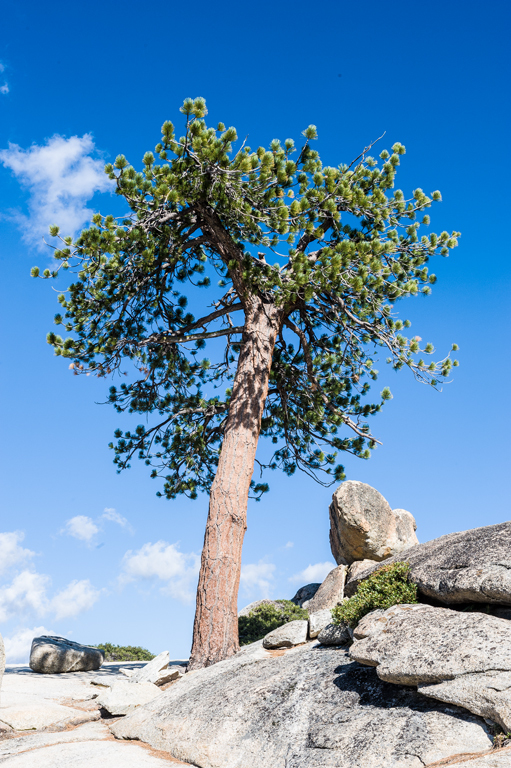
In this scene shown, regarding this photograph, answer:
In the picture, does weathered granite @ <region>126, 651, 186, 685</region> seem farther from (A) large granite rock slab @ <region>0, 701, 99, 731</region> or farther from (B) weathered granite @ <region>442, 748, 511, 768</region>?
(B) weathered granite @ <region>442, 748, 511, 768</region>

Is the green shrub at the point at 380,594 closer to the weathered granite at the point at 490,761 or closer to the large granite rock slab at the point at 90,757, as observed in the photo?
the weathered granite at the point at 490,761

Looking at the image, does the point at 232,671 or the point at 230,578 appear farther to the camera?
the point at 230,578

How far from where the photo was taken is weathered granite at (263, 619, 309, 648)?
8836mm

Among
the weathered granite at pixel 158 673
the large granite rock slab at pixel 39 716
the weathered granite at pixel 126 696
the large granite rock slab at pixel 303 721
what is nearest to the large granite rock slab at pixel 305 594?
the weathered granite at pixel 158 673

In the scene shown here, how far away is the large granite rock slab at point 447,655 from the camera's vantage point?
4816 mm

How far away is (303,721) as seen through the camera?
19.0 feet

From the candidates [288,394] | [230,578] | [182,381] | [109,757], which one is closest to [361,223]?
[288,394]

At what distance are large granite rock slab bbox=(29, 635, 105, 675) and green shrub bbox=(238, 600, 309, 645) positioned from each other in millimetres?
4126

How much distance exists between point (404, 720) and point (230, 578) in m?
5.81

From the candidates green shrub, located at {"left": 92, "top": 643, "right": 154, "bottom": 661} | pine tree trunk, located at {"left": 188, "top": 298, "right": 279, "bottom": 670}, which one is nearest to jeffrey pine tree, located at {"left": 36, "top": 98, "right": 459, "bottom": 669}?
pine tree trunk, located at {"left": 188, "top": 298, "right": 279, "bottom": 670}

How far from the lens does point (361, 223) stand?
539 inches

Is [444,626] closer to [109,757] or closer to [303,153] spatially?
[109,757]

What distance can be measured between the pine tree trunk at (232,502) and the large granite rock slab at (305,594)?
8.95 m

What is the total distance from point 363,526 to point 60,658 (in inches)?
351
